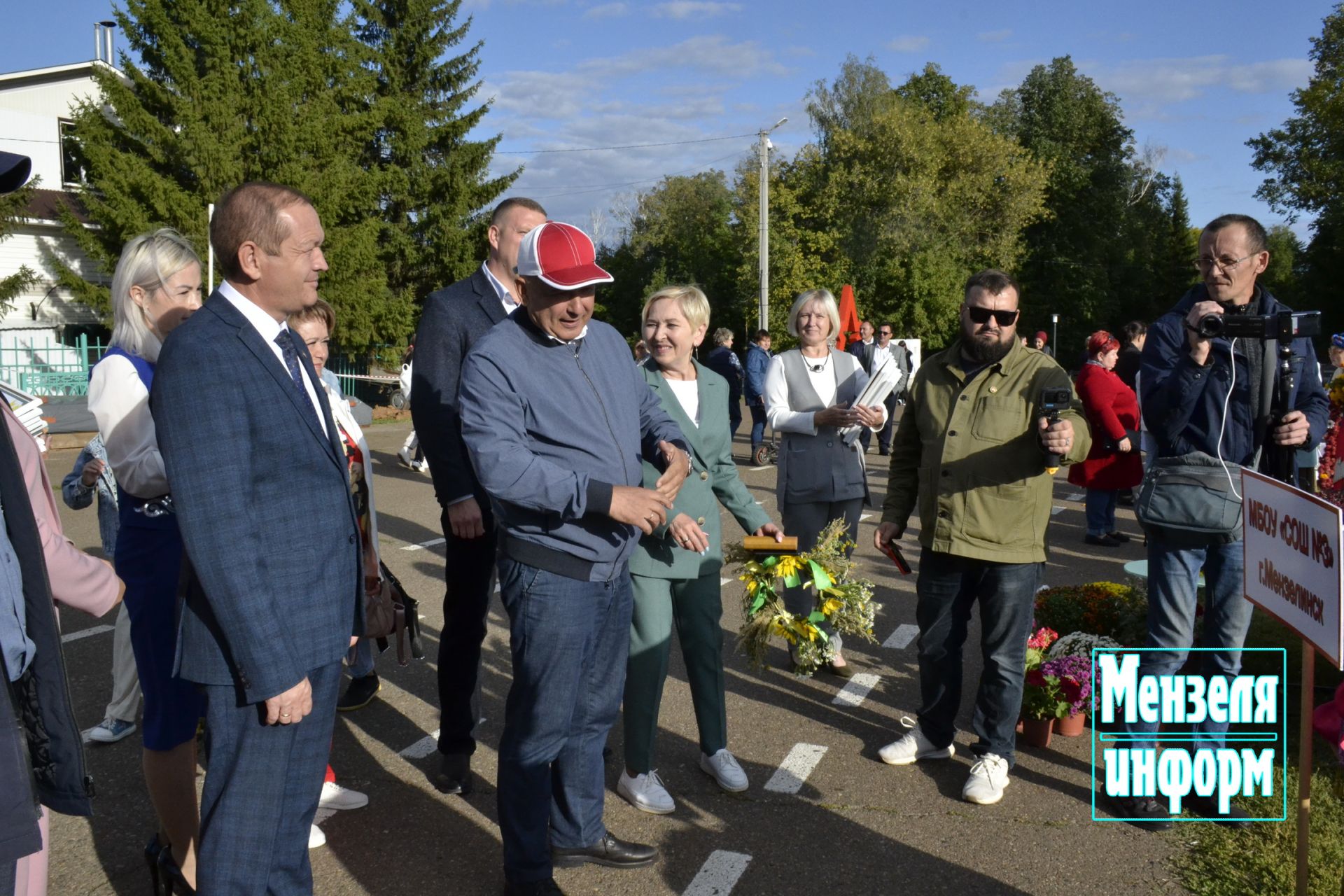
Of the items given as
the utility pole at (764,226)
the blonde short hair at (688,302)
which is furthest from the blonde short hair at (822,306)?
the utility pole at (764,226)

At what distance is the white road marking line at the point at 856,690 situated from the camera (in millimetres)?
5207

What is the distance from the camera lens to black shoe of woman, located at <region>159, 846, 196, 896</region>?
10.4ft

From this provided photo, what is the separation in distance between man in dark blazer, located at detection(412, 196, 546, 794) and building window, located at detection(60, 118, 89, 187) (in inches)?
1053

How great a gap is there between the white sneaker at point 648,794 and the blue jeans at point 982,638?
3.95 ft

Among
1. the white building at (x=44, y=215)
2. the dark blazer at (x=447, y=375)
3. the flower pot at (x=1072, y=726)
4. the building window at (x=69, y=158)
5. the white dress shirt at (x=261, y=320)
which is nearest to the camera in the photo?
the white dress shirt at (x=261, y=320)

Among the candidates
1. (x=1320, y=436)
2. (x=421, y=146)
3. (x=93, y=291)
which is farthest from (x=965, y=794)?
(x=421, y=146)

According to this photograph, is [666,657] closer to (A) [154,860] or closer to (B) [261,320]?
(A) [154,860]

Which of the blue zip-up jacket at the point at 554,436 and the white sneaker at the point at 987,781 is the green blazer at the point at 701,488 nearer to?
the blue zip-up jacket at the point at 554,436

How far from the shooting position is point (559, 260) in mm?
2949

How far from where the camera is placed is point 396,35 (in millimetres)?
31578

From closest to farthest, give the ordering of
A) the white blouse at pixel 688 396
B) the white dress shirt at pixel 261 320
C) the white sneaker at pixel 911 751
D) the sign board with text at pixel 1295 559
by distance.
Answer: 1. the white dress shirt at pixel 261 320
2. the sign board with text at pixel 1295 559
3. the white blouse at pixel 688 396
4. the white sneaker at pixel 911 751

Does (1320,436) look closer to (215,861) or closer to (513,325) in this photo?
(513,325)

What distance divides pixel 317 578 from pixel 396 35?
108 ft

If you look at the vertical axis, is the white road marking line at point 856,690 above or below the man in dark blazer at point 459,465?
below
